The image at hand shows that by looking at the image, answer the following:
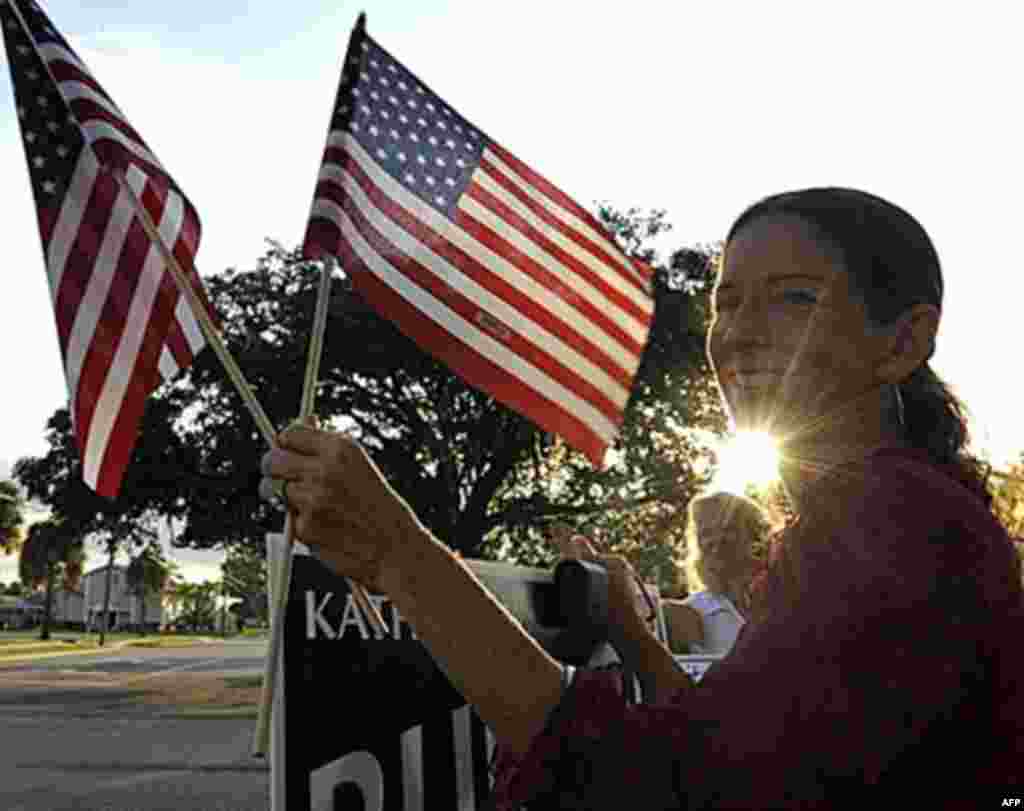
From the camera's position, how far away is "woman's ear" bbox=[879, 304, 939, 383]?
52.5 inches

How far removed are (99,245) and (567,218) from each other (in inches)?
57.6

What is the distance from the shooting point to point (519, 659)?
3.77 ft

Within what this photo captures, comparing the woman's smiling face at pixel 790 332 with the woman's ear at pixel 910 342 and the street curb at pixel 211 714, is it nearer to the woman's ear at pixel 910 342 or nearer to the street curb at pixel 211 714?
the woman's ear at pixel 910 342

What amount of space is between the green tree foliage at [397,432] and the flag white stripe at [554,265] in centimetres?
2251

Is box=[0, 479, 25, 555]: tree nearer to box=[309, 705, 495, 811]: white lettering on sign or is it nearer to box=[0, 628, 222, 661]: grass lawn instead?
box=[0, 628, 222, 661]: grass lawn

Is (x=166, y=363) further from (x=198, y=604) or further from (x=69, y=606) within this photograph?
(x=69, y=606)

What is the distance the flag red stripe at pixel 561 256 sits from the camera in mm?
3070

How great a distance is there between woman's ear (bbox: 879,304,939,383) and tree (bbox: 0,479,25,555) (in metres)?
76.0

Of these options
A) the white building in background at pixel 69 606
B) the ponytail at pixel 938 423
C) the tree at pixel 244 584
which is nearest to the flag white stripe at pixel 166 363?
the ponytail at pixel 938 423

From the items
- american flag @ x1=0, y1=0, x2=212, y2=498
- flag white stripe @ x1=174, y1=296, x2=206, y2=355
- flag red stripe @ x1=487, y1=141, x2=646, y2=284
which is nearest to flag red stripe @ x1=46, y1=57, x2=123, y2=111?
american flag @ x1=0, y1=0, x2=212, y2=498

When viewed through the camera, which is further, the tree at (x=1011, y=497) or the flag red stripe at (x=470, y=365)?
the flag red stripe at (x=470, y=365)

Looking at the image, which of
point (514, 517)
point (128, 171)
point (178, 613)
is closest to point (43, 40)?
point (128, 171)

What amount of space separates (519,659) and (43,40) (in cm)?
175

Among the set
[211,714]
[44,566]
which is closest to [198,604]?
[44,566]
